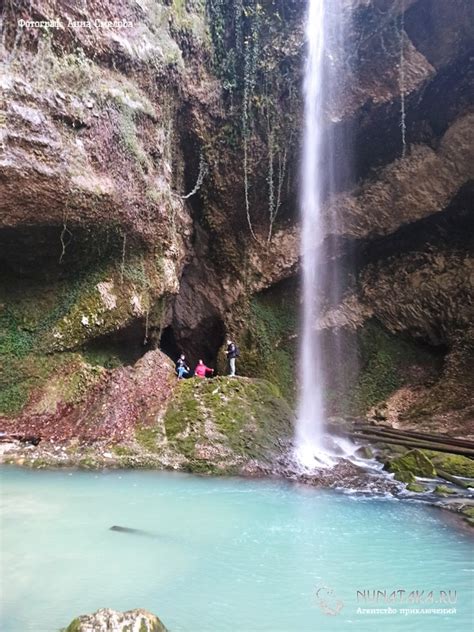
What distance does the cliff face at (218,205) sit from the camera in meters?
9.44

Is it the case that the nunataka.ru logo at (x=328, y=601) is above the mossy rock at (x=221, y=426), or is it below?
below

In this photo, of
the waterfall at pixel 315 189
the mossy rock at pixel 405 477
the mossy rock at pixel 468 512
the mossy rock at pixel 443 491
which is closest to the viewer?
the mossy rock at pixel 468 512

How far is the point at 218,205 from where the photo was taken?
13703 mm

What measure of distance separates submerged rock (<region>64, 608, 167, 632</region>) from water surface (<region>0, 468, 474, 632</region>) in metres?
0.41

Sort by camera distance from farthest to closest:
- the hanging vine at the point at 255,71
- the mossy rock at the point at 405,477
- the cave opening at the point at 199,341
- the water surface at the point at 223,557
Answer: the cave opening at the point at 199,341, the hanging vine at the point at 255,71, the mossy rock at the point at 405,477, the water surface at the point at 223,557

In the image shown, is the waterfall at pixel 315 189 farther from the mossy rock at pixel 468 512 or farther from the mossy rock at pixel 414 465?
the mossy rock at pixel 468 512

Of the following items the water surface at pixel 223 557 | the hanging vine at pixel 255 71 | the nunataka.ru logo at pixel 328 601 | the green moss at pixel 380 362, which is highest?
the hanging vine at pixel 255 71

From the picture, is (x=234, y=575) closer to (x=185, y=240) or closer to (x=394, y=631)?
(x=394, y=631)

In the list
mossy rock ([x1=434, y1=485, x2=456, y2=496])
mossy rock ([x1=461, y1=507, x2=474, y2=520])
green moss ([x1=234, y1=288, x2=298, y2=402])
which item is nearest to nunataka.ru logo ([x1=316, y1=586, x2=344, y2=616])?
mossy rock ([x1=461, y1=507, x2=474, y2=520])

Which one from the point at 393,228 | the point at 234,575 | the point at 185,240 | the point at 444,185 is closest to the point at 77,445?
the point at 234,575

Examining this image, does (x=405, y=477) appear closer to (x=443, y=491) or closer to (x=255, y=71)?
(x=443, y=491)

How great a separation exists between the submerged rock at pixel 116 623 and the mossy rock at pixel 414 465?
18.9ft

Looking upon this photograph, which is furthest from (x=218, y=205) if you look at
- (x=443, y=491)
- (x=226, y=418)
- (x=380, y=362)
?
(x=443, y=491)

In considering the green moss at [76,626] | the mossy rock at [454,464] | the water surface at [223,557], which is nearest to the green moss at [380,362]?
the mossy rock at [454,464]
